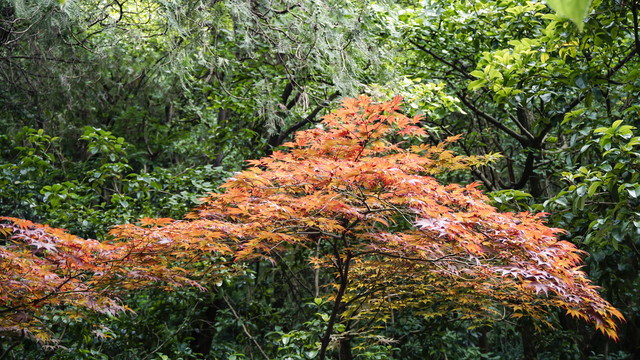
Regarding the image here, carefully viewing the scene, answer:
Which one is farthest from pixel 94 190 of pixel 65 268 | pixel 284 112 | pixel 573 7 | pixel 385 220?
pixel 573 7

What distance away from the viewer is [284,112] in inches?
219

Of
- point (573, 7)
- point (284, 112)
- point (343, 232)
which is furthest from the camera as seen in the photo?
point (284, 112)

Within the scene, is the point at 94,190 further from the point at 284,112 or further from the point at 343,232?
the point at 343,232

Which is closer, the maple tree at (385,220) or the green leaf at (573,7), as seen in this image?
the green leaf at (573,7)

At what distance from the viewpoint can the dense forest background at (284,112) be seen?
142 inches

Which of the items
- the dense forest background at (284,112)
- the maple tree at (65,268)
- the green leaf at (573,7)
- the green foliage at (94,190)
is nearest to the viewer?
the green leaf at (573,7)

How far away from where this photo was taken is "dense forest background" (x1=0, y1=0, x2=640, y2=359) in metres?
3.62

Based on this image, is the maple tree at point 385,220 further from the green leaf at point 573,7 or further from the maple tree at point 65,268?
the green leaf at point 573,7

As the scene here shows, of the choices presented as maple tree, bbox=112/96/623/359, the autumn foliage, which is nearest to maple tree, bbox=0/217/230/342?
the autumn foliage

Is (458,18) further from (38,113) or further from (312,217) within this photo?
(38,113)

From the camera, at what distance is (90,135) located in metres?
4.15

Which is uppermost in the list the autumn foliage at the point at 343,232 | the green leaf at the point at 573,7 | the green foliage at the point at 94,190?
the green leaf at the point at 573,7

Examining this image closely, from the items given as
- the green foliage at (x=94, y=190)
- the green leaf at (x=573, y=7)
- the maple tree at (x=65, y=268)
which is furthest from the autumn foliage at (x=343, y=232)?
the green leaf at (x=573, y=7)

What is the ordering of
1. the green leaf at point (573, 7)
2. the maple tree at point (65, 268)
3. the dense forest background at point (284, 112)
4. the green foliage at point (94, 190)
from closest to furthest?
the green leaf at point (573, 7)
the maple tree at point (65, 268)
the dense forest background at point (284, 112)
the green foliage at point (94, 190)
